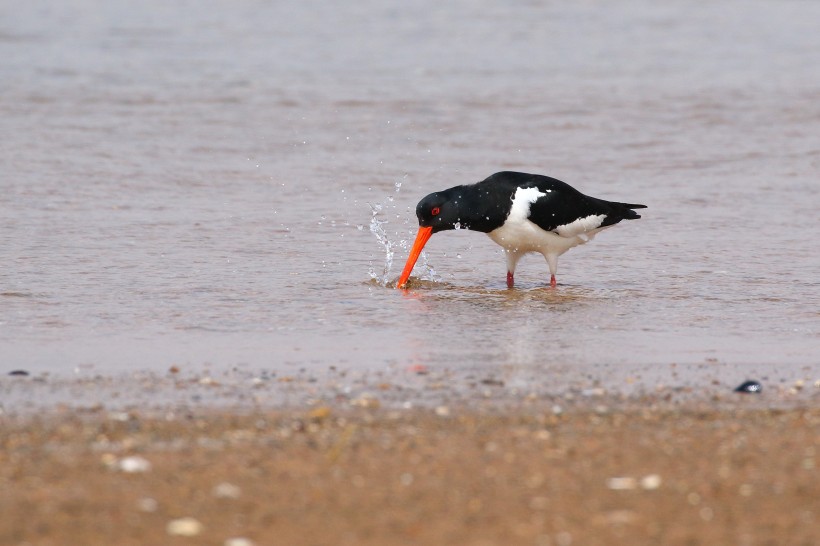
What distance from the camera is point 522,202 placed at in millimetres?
8297

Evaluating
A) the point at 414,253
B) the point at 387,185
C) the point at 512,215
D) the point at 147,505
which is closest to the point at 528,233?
the point at 512,215

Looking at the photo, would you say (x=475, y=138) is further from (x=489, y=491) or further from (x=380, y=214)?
(x=489, y=491)

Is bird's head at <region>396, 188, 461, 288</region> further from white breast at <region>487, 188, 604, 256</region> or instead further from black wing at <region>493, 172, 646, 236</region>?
black wing at <region>493, 172, 646, 236</region>

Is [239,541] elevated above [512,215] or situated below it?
below

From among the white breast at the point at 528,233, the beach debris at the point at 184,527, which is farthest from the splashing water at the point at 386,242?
the beach debris at the point at 184,527

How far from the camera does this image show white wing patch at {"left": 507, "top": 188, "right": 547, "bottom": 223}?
27.0 ft

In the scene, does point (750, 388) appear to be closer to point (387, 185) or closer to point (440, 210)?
point (440, 210)

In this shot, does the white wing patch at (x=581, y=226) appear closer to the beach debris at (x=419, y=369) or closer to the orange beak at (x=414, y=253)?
the orange beak at (x=414, y=253)

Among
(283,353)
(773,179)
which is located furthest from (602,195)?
(283,353)

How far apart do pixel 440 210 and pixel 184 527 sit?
490 centimetres

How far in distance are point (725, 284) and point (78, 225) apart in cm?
471

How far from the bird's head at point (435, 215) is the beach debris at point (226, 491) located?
14.2 ft

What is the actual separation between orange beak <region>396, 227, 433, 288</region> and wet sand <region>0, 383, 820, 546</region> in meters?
3.02

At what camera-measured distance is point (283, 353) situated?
20.0 feet
